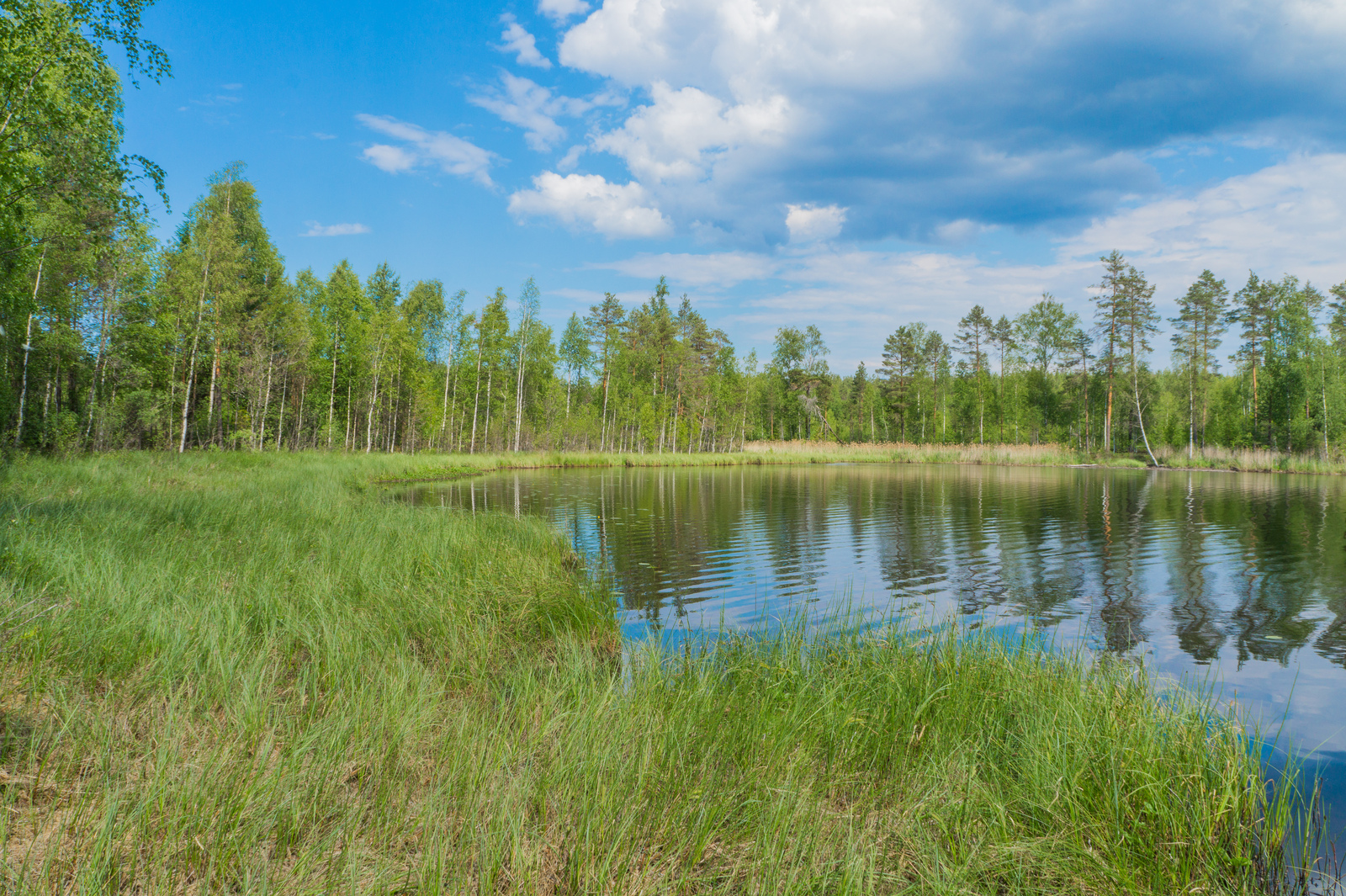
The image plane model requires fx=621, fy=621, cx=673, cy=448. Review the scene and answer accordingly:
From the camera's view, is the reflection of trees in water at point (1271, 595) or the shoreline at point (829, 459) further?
the shoreline at point (829, 459)

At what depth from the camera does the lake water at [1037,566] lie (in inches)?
279

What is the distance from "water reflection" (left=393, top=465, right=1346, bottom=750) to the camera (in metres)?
7.47

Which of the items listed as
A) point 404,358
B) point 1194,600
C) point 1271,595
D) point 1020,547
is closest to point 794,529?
point 1020,547

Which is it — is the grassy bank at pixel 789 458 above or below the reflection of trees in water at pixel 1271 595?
above

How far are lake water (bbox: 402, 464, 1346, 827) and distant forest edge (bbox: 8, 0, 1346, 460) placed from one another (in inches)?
519

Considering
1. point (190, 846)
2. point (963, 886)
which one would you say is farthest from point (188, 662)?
point (963, 886)

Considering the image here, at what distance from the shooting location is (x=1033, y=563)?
12.5m

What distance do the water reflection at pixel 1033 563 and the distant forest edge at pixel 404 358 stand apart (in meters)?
13.2

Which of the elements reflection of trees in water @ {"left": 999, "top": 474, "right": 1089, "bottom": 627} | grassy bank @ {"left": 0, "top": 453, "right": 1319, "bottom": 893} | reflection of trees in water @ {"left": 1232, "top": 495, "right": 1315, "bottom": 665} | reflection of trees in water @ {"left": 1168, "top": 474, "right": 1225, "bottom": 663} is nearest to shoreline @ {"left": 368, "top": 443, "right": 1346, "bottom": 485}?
reflection of trees in water @ {"left": 999, "top": 474, "right": 1089, "bottom": 627}

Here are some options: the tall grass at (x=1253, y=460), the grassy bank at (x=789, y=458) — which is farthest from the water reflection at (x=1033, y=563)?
the tall grass at (x=1253, y=460)

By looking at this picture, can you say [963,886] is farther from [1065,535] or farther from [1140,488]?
[1140,488]

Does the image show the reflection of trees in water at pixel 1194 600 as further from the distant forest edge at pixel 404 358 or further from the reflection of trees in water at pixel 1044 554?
Result: the distant forest edge at pixel 404 358

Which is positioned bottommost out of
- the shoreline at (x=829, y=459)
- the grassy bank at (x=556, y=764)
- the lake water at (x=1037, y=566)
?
the lake water at (x=1037, y=566)

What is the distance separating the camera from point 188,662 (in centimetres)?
405
